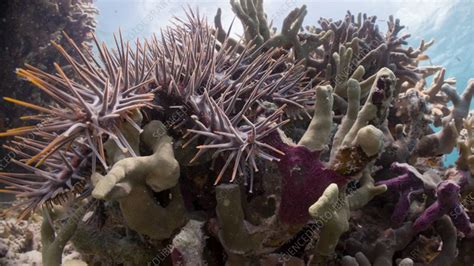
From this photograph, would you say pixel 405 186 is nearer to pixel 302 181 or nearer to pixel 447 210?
pixel 447 210

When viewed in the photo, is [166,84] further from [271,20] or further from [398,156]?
[271,20]

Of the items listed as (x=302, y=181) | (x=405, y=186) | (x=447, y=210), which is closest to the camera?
(x=302, y=181)

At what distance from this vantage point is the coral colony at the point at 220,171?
204 centimetres

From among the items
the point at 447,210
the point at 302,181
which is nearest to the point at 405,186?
the point at 447,210

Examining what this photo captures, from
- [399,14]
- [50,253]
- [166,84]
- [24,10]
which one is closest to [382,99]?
[166,84]

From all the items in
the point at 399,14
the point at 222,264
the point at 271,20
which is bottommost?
the point at 222,264

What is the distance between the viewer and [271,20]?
484cm

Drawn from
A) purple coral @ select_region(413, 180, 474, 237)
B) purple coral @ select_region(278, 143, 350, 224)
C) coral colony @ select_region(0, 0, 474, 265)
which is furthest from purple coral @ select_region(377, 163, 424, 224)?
purple coral @ select_region(278, 143, 350, 224)

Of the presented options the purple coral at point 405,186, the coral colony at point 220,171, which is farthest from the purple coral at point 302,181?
the purple coral at point 405,186

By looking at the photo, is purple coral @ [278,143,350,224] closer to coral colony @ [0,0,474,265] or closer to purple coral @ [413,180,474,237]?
coral colony @ [0,0,474,265]

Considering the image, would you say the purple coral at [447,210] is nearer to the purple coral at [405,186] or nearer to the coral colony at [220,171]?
the coral colony at [220,171]

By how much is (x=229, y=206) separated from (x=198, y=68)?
964mm

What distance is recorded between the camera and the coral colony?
204 centimetres

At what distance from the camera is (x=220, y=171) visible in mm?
2572
